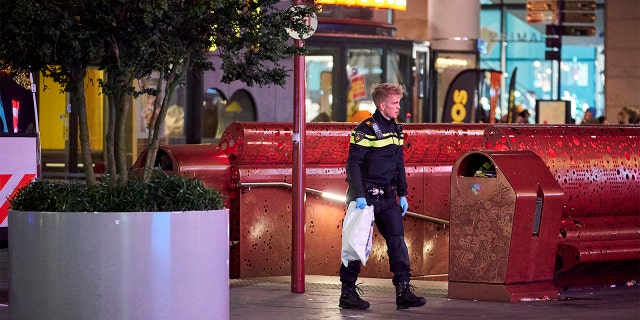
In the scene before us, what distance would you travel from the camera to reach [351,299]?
10.1 m

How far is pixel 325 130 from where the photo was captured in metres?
12.8

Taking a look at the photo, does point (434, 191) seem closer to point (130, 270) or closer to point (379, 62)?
point (130, 270)

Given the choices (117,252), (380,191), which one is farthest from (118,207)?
(380,191)

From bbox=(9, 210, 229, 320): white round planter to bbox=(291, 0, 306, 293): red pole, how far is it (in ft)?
11.0

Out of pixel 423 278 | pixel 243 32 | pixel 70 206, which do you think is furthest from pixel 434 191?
pixel 70 206

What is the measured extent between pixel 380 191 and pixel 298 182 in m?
1.37

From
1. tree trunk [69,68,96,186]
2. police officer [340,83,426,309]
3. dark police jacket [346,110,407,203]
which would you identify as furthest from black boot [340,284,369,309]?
tree trunk [69,68,96,186]

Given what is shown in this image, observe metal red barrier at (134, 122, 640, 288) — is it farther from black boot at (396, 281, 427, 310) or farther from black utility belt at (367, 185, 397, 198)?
black utility belt at (367, 185, 397, 198)

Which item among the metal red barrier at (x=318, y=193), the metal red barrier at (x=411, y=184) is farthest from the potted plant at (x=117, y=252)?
the metal red barrier at (x=318, y=193)

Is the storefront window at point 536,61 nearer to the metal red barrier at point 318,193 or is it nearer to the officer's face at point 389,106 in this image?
the metal red barrier at point 318,193

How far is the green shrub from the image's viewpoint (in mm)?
7617

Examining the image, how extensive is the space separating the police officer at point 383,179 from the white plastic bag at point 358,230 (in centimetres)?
12

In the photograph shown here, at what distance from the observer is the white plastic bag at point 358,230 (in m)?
9.88

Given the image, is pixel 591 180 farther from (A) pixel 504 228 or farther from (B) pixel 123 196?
(B) pixel 123 196
